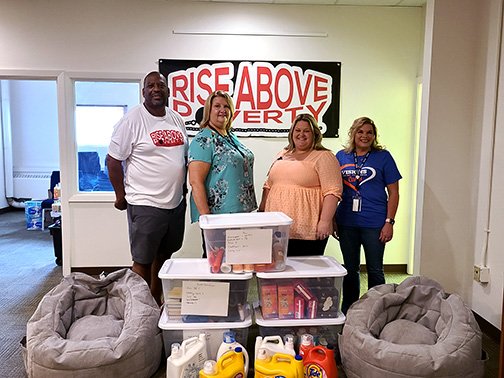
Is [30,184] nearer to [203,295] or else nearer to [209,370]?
[203,295]

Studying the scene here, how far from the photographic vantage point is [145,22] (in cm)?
351

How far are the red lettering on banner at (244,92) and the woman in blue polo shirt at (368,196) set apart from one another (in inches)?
54.2

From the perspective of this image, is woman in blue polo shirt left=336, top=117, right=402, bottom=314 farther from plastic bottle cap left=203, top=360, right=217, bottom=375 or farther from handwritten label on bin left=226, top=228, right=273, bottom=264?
plastic bottle cap left=203, top=360, right=217, bottom=375

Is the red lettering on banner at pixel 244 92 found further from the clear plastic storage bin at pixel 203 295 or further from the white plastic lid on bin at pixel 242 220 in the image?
the clear plastic storage bin at pixel 203 295

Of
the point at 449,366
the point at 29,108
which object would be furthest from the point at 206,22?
the point at 29,108

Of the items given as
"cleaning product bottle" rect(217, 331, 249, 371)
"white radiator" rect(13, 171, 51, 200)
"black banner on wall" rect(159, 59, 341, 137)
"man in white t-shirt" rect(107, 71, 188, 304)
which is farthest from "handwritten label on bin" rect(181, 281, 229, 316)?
"white radiator" rect(13, 171, 51, 200)

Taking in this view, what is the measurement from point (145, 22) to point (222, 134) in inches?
70.2

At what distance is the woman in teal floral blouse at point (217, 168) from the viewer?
224 cm

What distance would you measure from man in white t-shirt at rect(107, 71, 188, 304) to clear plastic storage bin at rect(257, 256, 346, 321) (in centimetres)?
72

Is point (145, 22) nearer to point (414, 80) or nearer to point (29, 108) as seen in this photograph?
point (414, 80)

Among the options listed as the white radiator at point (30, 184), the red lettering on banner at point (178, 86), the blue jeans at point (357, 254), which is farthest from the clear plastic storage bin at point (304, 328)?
the white radiator at point (30, 184)

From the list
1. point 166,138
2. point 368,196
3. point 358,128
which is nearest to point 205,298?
point 166,138

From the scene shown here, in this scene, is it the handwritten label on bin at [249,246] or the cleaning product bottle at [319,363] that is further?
the handwritten label on bin at [249,246]

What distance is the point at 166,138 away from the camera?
2414mm
